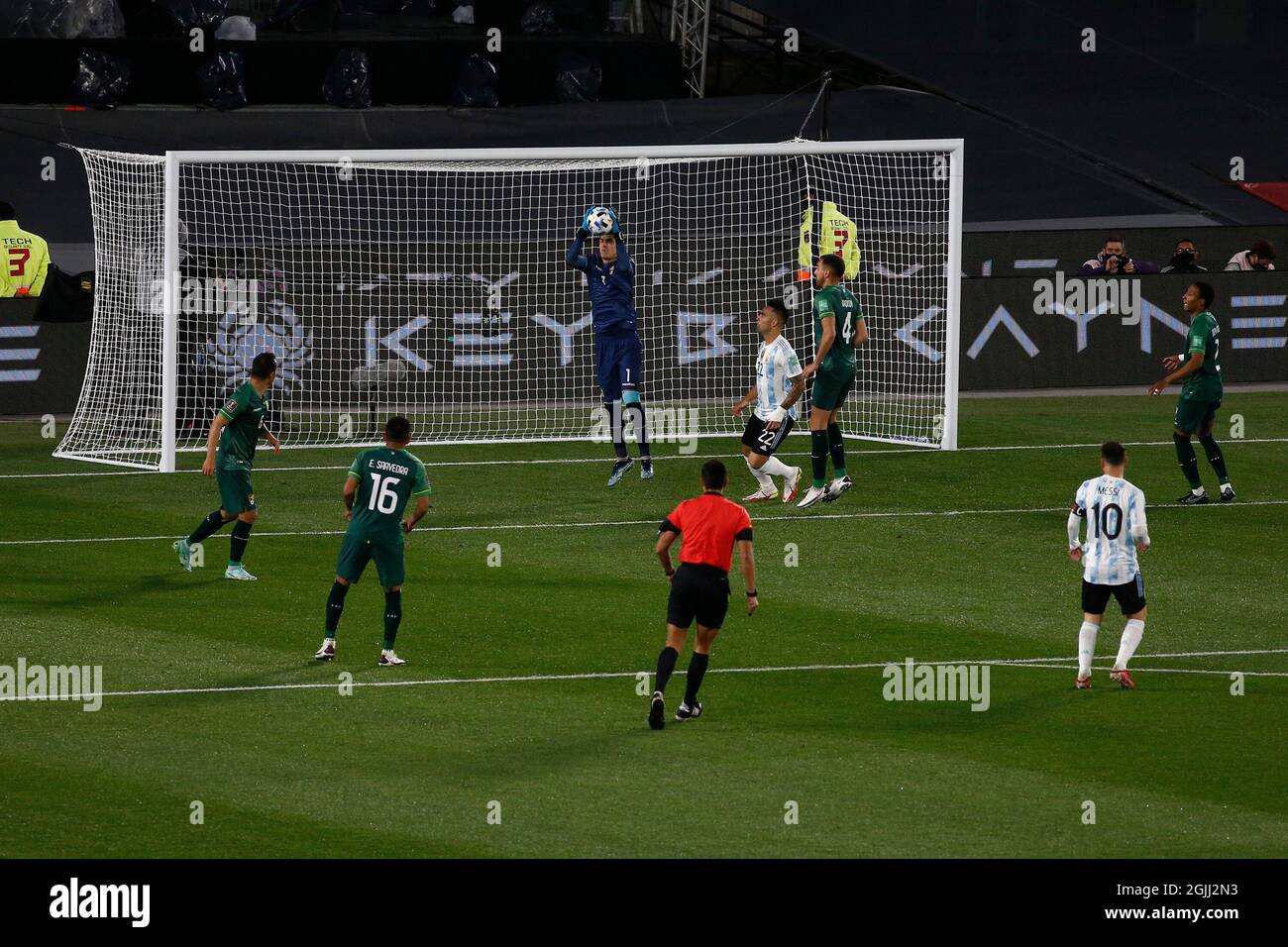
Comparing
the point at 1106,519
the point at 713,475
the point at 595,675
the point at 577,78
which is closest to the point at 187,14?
the point at 577,78

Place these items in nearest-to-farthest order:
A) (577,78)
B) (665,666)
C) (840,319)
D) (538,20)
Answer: (665,666) → (840,319) → (577,78) → (538,20)

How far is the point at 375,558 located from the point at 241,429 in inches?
125

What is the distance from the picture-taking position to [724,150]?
22.9 meters

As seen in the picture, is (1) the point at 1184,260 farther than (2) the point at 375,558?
Yes

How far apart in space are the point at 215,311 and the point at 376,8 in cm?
1125

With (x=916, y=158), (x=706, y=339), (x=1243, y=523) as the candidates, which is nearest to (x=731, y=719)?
(x=1243, y=523)

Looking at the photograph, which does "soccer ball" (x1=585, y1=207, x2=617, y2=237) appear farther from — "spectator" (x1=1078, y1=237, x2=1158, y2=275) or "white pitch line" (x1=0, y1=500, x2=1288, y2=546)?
"spectator" (x1=1078, y1=237, x2=1158, y2=275)

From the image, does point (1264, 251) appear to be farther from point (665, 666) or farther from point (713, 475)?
point (665, 666)

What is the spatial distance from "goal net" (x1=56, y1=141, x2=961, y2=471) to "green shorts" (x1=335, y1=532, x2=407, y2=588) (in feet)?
30.2

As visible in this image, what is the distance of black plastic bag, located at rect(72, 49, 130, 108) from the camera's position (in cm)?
3103

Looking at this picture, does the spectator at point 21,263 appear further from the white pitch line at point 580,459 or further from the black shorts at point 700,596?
the black shorts at point 700,596

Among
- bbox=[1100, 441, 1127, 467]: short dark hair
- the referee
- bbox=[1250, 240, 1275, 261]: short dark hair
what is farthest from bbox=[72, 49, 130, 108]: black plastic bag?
bbox=[1100, 441, 1127, 467]: short dark hair

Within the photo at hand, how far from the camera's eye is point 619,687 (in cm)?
1318

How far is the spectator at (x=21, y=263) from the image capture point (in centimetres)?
2467
